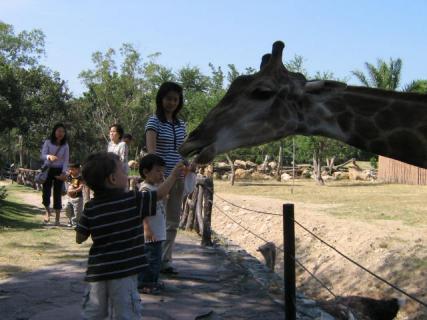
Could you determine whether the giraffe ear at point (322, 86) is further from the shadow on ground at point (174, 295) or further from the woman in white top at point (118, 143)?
the woman in white top at point (118, 143)

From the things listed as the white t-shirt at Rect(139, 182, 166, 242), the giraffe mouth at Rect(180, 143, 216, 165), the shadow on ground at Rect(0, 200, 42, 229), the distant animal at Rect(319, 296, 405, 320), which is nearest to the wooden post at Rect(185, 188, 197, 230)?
the shadow on ground at Rect(0, 200, 42, 229)

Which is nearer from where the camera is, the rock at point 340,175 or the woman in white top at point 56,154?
the woman in white top at point 56,154

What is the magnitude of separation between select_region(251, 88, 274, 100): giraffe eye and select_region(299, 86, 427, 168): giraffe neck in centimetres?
50

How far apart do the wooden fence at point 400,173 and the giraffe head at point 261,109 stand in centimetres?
2933

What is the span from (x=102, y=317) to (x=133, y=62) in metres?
47.1

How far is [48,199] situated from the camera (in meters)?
10.0

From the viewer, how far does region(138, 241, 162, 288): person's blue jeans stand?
17.0ft

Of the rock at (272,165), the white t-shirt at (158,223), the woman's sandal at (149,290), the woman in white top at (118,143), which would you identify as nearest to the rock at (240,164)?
the rock at (272,165)

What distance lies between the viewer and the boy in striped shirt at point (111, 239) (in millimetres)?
3553

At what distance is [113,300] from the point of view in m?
3.59

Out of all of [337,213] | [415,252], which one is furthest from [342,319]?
[337,213]

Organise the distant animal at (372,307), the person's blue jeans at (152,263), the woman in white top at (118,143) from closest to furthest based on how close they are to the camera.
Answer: the person's blue jeans at (152,263) < the distant animal at (372,307) < the woman in white top at (118,143)

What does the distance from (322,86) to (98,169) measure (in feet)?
6.76

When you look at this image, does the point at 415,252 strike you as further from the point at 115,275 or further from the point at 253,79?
the point at 115,275
